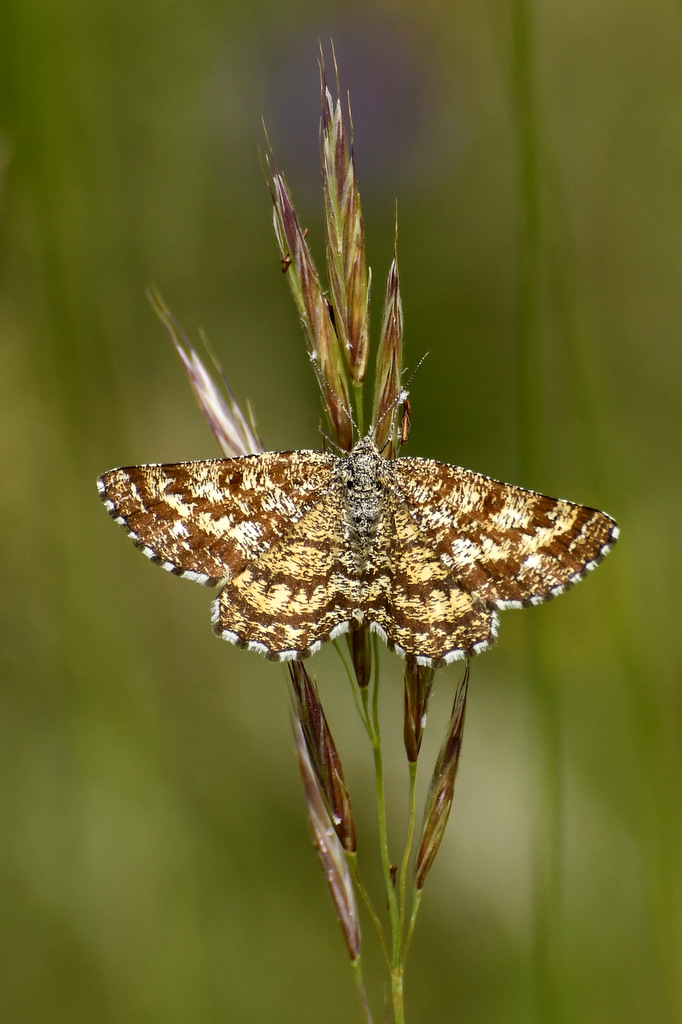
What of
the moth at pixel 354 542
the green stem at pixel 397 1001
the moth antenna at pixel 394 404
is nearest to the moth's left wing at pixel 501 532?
the moth at pixel 354 542

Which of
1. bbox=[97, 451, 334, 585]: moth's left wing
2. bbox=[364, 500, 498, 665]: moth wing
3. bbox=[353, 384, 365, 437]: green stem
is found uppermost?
bbox=[353, 384, 365, 437]: green stem

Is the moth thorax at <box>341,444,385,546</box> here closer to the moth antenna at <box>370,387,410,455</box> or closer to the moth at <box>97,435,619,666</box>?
the moth at <box>97,435,619,666</box>

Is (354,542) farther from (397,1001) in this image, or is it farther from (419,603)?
(397,1001)

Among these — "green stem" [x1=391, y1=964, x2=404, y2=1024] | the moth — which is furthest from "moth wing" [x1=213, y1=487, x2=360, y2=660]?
"green stem" [x1=391, y1=964, x2=404, y2=1024]

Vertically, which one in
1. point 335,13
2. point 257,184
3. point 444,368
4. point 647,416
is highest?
point 335,13

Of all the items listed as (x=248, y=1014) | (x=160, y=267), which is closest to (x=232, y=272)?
(x=160, y=267)

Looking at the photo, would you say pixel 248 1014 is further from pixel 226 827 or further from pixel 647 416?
pixel 647 416

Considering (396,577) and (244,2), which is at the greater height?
(244,2)
